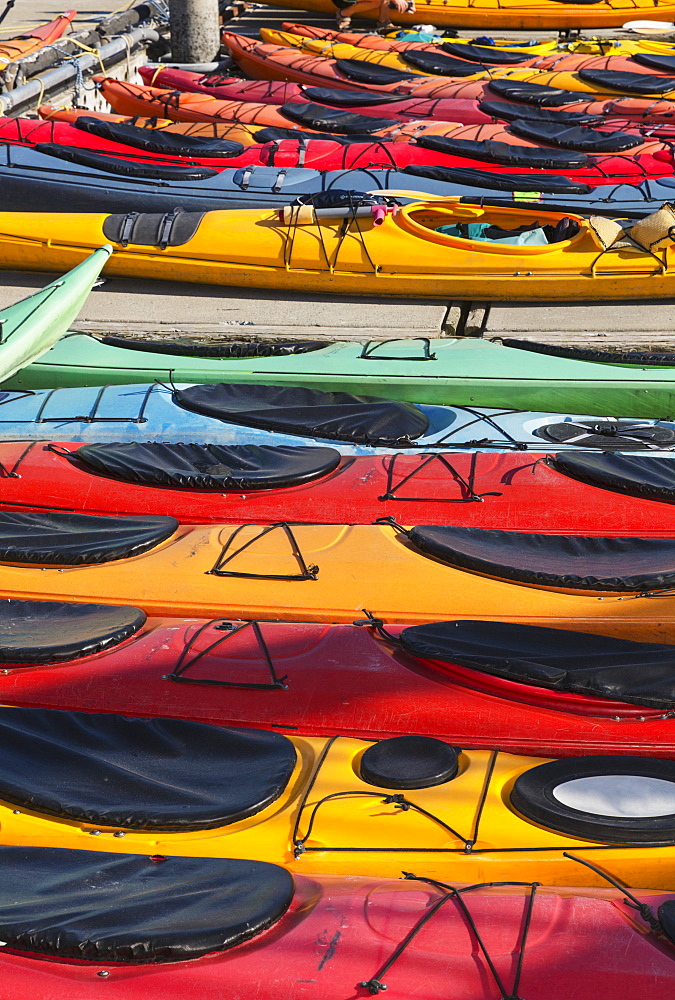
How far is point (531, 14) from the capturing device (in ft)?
57.7

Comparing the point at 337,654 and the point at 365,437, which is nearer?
the point at 337,654

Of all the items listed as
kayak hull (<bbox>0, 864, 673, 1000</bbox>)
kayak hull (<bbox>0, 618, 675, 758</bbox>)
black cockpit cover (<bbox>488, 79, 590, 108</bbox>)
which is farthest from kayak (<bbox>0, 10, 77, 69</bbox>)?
kayak hull (<bbox>0, 864, 673, 1000</bbox>)

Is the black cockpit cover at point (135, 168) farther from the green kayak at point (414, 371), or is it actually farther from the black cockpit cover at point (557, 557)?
the black cockpit cover at point (557, 557)

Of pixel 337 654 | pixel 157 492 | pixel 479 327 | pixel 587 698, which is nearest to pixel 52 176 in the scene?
pixel 479 327

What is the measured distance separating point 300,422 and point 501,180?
4.30m

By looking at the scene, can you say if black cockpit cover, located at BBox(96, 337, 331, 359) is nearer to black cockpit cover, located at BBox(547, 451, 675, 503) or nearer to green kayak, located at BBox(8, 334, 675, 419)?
green kayak, located at BBox(8, 334, 675, 419)

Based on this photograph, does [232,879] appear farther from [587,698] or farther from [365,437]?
[365,437]

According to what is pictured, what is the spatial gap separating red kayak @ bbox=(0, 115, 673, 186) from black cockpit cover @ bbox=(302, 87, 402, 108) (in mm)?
2206

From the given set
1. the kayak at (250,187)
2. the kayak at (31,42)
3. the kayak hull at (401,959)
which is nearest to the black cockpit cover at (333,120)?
the kayak at (250,187)

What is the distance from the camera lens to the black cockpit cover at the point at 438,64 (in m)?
13.6

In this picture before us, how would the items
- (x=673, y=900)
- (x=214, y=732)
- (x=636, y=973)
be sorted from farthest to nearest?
1. (x=214, y=732)
2. (x=673, y=900)
3. (x=636, y=973)

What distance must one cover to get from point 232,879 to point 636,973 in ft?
4.43

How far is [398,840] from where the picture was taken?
3682 millimetres

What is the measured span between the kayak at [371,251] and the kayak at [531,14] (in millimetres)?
10474
